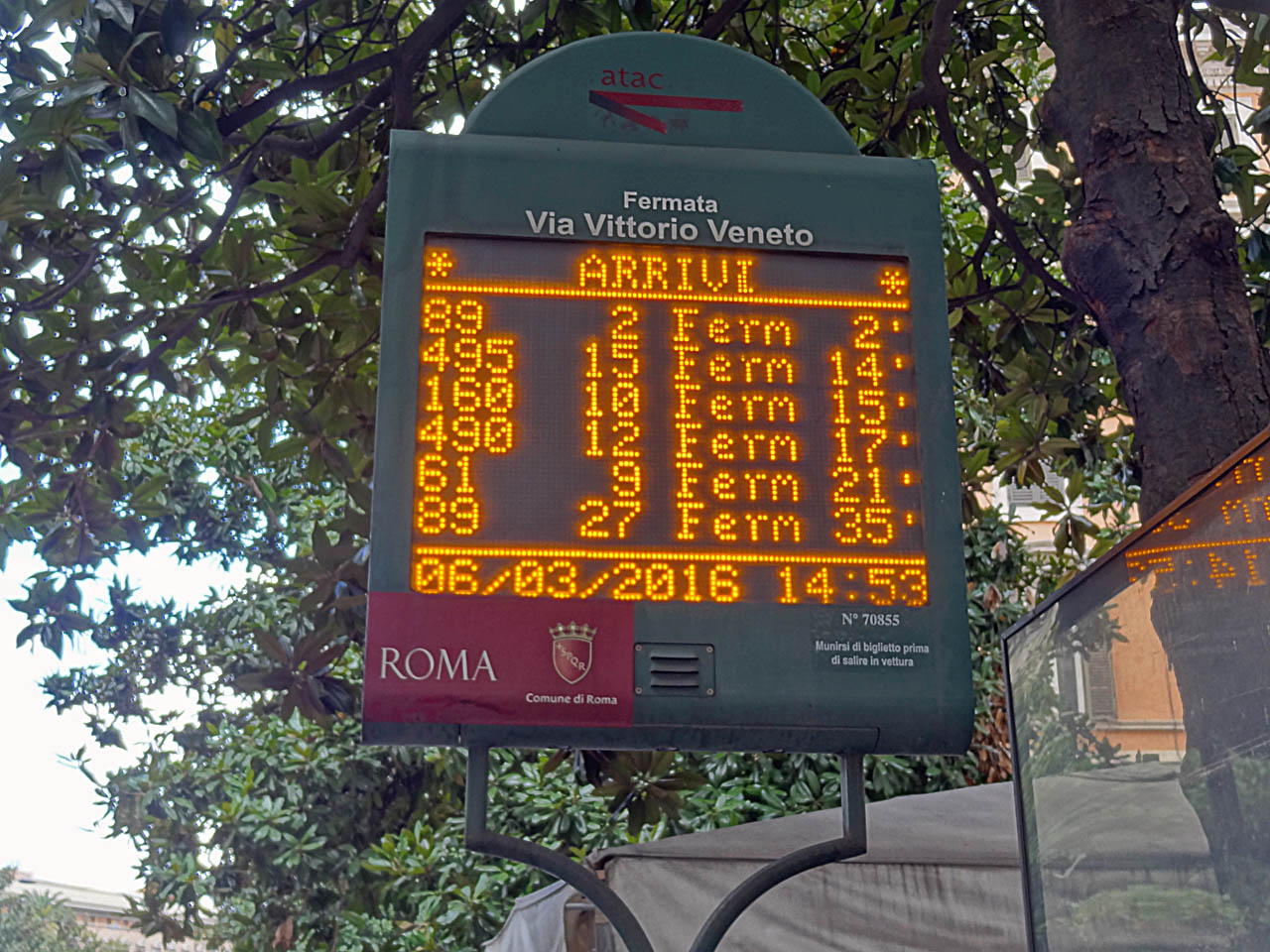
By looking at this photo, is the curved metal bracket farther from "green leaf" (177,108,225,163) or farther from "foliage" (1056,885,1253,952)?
"green leaf" (177,108,225,163)

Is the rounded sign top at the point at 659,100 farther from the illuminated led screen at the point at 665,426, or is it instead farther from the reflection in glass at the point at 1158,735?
the reflection in glass at the point at 1158,735

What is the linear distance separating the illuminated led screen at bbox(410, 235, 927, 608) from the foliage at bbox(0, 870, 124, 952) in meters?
44.6

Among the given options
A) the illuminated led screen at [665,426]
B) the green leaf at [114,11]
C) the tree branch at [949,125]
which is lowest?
the illuminated led screen at [665,426]

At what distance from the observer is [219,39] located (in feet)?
19.2

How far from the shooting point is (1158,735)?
8.66ft

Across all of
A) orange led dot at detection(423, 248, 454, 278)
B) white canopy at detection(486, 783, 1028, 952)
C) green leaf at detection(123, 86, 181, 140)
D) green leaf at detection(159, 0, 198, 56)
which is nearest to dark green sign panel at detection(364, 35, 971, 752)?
orange led dot at detection(423, 248, 454, 278)

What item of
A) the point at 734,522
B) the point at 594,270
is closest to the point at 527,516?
the point at 734,522

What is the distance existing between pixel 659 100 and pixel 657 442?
1.03 meters

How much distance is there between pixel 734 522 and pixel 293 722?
11.6 m

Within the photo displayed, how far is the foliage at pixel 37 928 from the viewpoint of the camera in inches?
1671

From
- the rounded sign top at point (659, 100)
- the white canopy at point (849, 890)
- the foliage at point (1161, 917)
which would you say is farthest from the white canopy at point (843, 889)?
the rounded sign top at point (659, 100)

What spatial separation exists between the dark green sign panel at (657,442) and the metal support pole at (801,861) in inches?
6.1

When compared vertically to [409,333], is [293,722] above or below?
above

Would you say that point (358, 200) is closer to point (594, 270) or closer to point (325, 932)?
point (594, 270)
